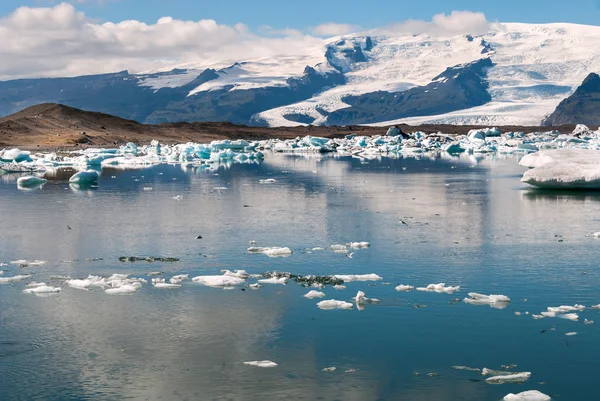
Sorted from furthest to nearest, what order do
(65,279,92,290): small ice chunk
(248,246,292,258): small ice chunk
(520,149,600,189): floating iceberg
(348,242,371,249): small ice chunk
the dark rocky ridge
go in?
the dark rocky ridge, (520,149,600,189): floating iceberg, (348,242,371,249): small ice chunk, (248,246,292,258): small ice chunk, (65,279,92,290): small ice chunk

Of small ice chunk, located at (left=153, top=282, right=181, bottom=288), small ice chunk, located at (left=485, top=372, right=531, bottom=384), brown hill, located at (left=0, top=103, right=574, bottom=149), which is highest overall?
brown hill, located at (left=0, top=103, right=574, bottom=149)

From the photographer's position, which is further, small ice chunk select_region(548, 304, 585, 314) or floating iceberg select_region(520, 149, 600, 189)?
floating iceberg select_region(520, 149, 600, 189)

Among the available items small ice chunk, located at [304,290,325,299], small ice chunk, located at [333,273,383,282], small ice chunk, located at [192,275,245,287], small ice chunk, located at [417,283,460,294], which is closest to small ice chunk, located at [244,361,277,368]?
small ice chunk, located at [304,290,325,299]

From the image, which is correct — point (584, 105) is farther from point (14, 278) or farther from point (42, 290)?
point (42, 290)

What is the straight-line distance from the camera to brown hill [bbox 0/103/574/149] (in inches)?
2596

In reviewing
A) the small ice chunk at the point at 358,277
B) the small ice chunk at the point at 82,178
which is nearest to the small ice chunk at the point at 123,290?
the small ice chunk at the point at 358,277

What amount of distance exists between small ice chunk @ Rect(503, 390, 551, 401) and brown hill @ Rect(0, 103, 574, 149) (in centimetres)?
5826

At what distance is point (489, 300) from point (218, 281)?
3898mm

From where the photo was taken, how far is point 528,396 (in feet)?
22.5

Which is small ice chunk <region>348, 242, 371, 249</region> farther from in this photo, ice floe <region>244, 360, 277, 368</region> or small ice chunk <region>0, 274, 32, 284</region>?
ice floe <region>244, 360, 277, 368</region>

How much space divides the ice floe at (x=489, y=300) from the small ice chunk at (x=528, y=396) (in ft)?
10.5

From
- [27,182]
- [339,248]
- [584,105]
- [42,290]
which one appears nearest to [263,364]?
[42,290]

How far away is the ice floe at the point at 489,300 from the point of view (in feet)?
33.3

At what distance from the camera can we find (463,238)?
15422 mm
